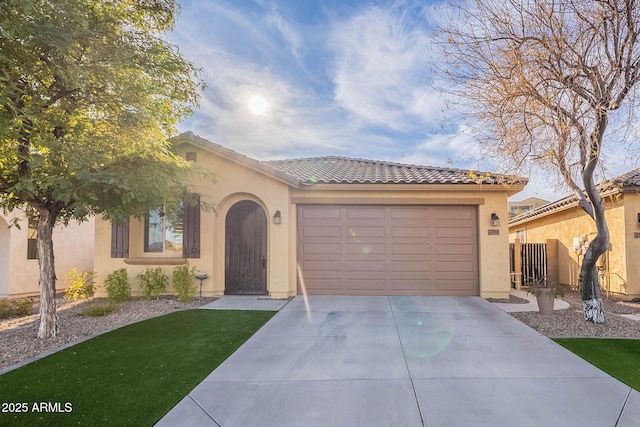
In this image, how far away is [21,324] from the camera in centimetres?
707

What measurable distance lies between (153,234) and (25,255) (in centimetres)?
449

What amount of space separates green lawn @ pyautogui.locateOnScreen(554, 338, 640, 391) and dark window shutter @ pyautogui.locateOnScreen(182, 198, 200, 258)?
27.6 ft

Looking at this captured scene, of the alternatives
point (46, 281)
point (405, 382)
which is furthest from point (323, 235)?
point (46, 281)

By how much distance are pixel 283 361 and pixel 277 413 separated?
4.62 ft

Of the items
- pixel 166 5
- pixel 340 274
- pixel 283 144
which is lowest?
pixel 340 274

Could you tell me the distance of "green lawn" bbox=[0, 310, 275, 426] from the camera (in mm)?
3465

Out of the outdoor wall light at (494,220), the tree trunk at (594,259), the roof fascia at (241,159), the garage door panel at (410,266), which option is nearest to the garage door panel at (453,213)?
the outdoor wall light at (494,220)

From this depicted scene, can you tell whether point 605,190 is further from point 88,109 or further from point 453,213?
point 88,109

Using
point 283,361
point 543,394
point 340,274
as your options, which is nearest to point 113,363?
point 283,361

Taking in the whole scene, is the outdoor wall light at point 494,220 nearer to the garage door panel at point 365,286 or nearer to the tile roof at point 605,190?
the tile roof at point 605,190

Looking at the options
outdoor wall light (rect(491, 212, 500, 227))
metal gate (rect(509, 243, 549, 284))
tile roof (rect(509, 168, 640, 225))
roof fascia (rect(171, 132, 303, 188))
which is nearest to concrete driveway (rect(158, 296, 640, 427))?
outdoor wall light (rect(491, 212, 500, 227))

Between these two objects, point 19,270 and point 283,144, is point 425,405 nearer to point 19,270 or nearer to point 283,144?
point 283,144

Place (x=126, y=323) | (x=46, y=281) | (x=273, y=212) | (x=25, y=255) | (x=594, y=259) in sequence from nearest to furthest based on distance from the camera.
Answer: (x=46, y=281) < (x=594, y=259) < (x=126, y=323) < (x=273, y=212) < (x=25, y=255)

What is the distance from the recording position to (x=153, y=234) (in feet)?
33.0
